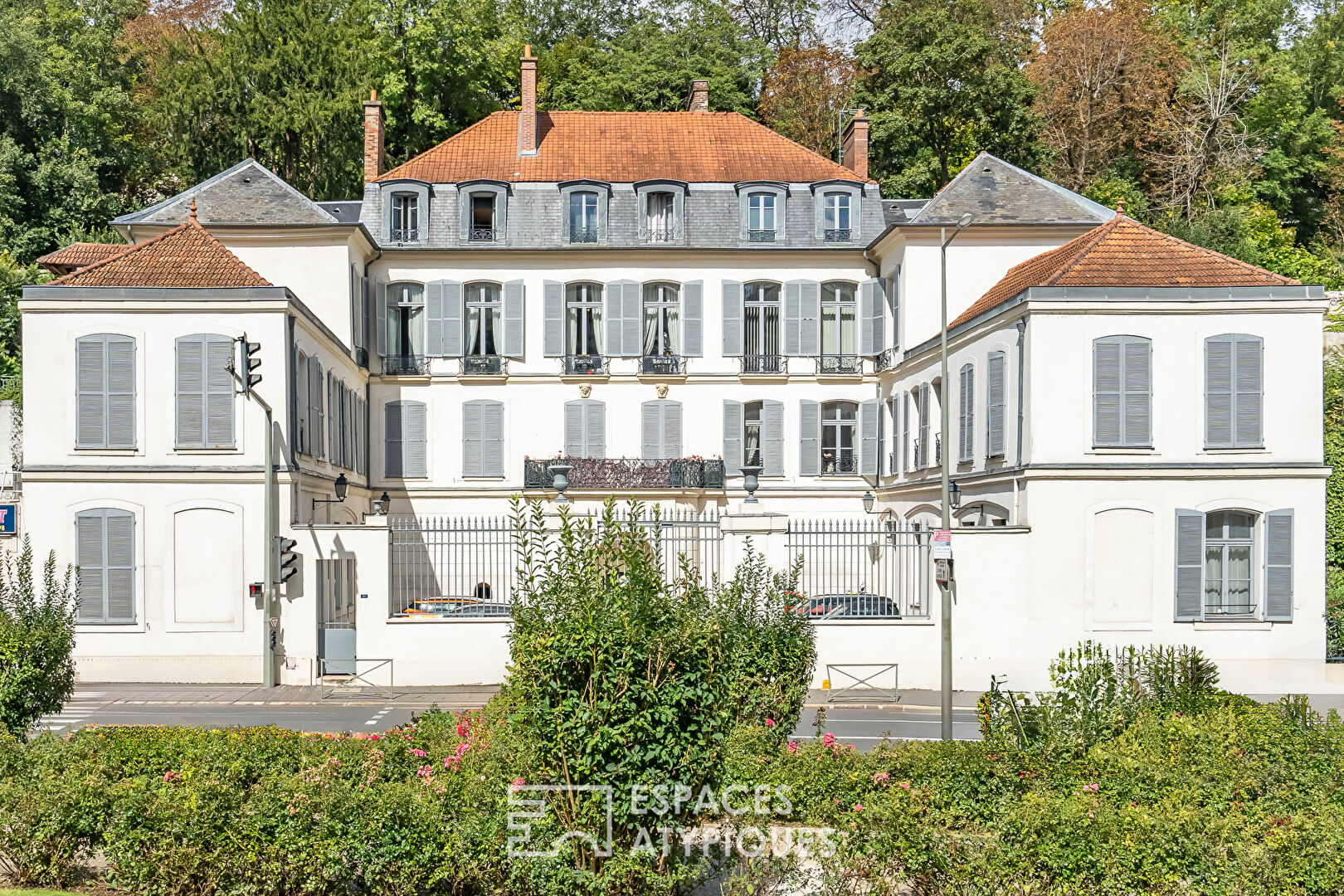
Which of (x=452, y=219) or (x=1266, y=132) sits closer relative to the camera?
(x=452, y=219)

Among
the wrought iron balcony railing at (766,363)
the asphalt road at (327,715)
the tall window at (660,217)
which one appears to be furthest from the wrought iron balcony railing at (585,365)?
the asphalt road at (327,715)

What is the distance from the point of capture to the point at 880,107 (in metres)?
46.4

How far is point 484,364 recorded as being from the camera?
36875 millimetres

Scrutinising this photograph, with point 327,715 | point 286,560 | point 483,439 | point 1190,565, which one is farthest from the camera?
point 483,439

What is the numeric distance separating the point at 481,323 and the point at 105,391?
14.2m

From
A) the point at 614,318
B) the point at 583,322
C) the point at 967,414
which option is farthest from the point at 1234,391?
the point at 583,322

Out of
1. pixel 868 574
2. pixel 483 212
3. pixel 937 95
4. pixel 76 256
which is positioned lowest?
pixel 868 574

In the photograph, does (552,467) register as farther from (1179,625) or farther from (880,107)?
(880,107)

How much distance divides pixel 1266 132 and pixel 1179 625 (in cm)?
3448

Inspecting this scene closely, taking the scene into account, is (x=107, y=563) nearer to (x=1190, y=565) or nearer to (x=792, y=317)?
(x=792, y=317)

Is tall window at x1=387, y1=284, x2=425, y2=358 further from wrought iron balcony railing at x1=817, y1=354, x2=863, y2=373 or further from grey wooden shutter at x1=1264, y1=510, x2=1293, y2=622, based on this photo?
grey wooden shutter at x1=1264, y1=510, x2=1293, y2=622

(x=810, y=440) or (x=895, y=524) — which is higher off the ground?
(x=810, y=440)

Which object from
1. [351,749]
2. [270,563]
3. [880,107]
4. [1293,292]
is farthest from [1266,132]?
[351,749]

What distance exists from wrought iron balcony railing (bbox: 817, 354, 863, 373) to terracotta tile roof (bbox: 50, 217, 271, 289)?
17.4 metres
